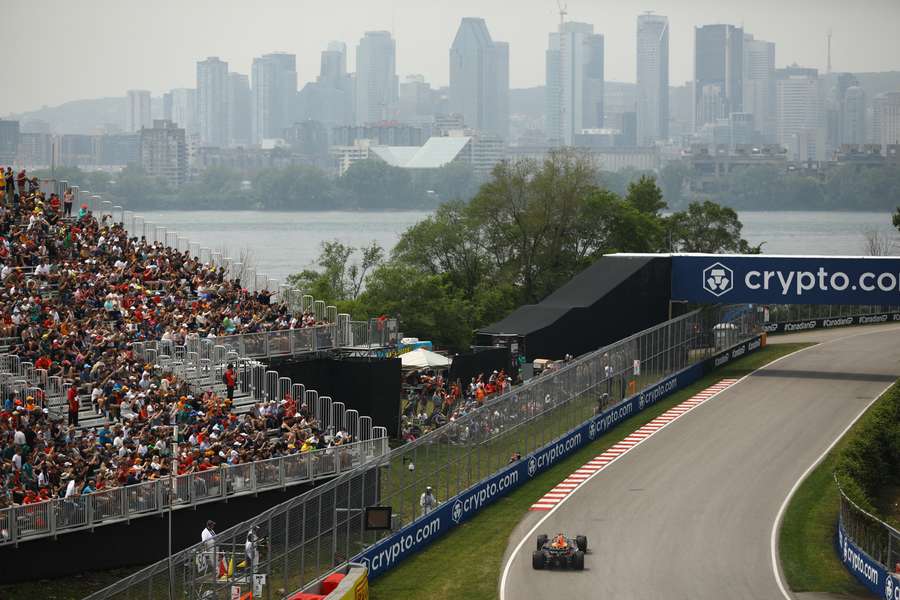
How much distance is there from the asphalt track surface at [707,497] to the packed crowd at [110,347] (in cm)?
793

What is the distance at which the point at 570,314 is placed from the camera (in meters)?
60.2

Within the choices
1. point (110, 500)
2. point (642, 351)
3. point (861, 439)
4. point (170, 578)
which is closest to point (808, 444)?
point (861, 439)

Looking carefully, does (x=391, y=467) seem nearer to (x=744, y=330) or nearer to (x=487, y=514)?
(x=487, y=514)

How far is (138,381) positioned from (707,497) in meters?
16.7

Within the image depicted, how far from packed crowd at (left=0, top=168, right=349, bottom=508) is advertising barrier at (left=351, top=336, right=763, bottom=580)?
148 inches

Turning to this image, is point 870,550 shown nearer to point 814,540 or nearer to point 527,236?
point 814,540

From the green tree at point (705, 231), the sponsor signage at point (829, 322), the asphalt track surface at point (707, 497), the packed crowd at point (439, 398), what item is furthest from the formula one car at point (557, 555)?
the green tree at point (705, 231)

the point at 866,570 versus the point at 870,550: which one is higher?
the point at 870,550

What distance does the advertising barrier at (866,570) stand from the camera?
29.5 m

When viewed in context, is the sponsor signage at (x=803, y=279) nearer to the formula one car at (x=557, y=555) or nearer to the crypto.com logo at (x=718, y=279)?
the crypto.com logo at (x=718, y=279)

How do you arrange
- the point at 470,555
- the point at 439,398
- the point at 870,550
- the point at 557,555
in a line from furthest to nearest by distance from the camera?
1. the point at 439,398
2. the point at 470,555
3. the point at 557,555
4. the point at 870,550

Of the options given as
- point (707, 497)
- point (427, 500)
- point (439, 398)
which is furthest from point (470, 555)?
point (439, 398)

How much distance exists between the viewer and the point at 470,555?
34812 millimetres

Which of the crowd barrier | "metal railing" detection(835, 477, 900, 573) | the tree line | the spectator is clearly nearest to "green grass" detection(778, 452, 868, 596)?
the crowd barrier
